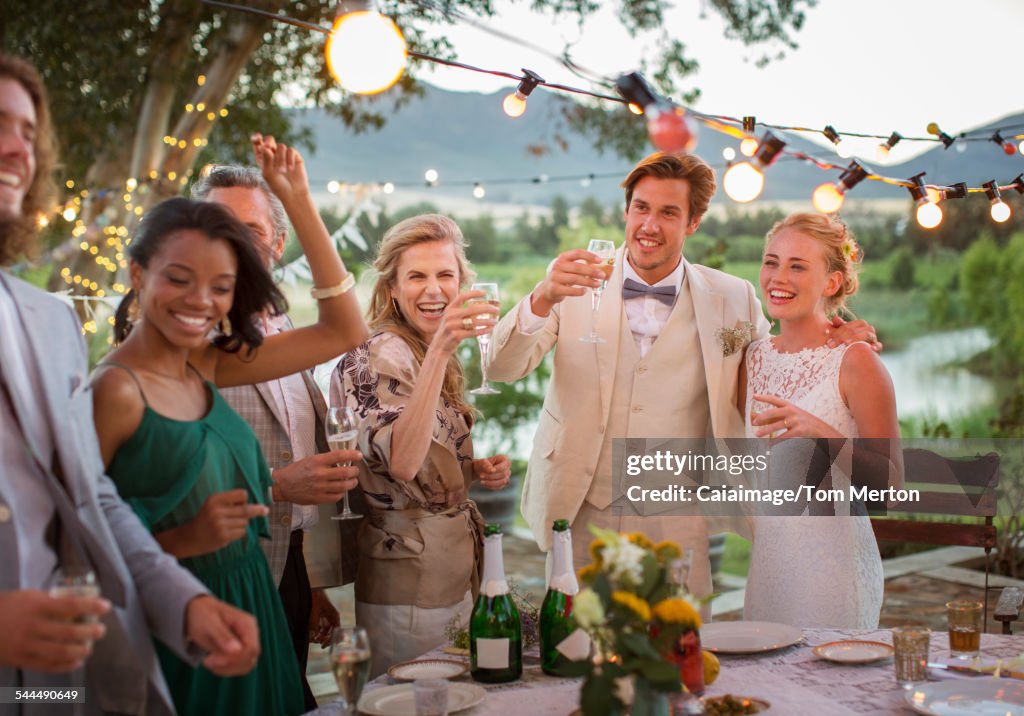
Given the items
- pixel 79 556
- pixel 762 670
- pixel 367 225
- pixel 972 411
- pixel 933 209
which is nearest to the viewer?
pixel 79 556

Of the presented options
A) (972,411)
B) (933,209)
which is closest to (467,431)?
(933,209)

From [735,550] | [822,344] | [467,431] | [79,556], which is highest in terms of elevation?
[822,344]

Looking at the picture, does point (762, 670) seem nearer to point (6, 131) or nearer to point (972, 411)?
point (6, 131)

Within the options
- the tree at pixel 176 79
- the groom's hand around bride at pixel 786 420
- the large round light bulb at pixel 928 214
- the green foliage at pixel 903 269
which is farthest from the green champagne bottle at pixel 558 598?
the green foliage at pixel 903 269

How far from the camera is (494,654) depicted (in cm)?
195

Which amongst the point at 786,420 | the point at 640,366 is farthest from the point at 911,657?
the point at 640,366

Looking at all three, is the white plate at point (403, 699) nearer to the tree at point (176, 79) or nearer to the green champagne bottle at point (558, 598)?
the green champagne bottle at point (558, 598)

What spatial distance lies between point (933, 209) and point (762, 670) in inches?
70.5

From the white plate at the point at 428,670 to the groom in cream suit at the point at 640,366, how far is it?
1.02 m

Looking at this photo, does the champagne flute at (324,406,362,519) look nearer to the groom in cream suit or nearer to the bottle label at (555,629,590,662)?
the bottle label at (555,629,590,662)

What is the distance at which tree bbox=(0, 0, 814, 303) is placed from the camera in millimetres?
6754

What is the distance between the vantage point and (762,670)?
202 cm

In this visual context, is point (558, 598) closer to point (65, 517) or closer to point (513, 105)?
point (65, 517)

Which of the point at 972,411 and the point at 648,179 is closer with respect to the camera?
→ the point at 648,179
